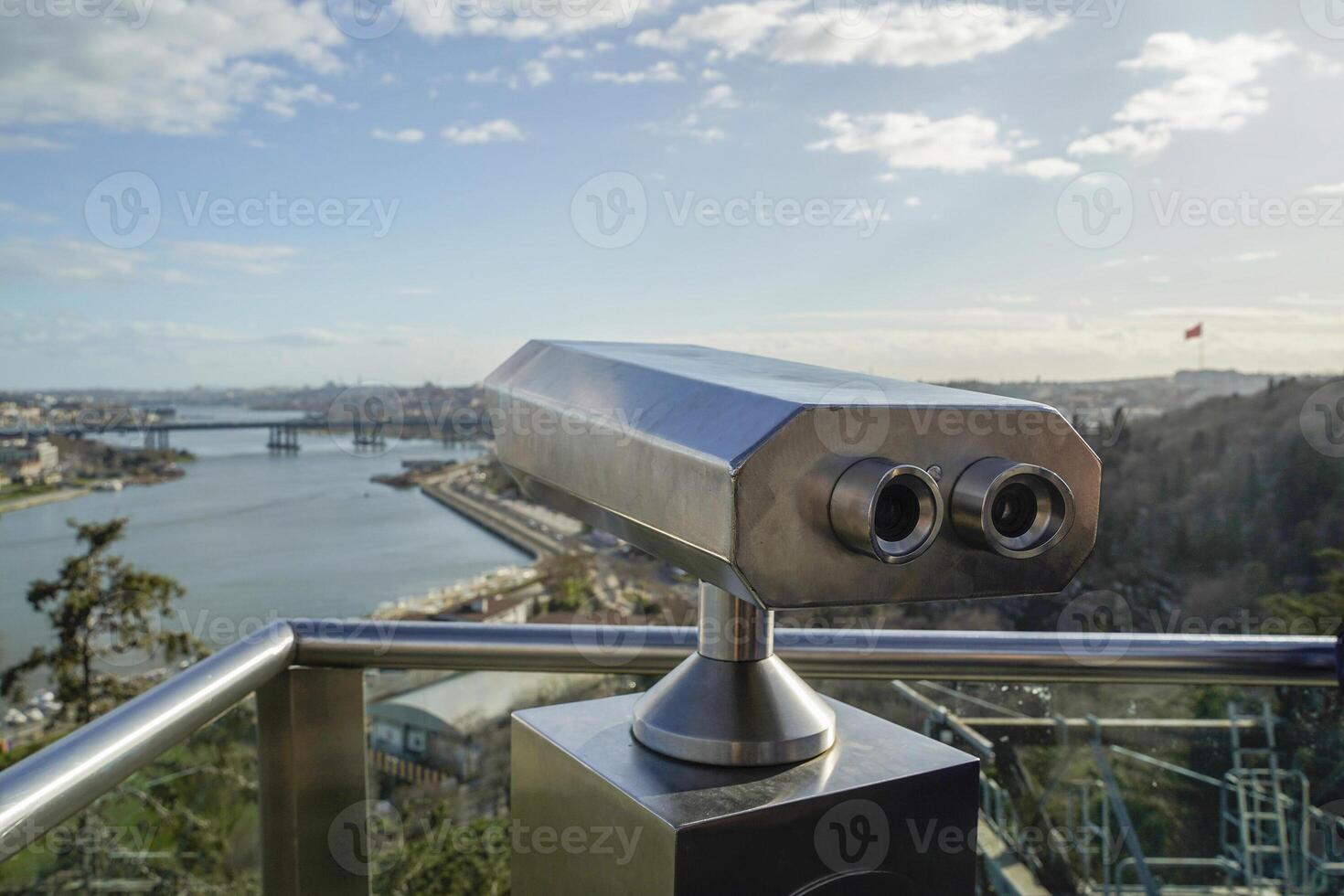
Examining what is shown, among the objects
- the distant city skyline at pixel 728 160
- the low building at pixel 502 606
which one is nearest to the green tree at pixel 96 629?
the distant city skyline at pixel 728 160

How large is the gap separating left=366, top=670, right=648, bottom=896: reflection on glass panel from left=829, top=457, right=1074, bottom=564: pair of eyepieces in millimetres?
964

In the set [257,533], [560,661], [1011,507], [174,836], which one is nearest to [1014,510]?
[1011,507]

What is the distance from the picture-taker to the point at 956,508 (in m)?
0.54

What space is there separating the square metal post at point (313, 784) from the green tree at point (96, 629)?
5950 mm

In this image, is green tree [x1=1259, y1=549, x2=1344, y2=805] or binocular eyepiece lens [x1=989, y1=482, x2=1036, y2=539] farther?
green tree [x1=1259, y1=549, x2=1344, y2=805]

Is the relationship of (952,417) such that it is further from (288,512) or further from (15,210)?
(15,210)

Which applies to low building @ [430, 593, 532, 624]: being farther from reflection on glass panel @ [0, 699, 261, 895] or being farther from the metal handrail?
the metal handrail

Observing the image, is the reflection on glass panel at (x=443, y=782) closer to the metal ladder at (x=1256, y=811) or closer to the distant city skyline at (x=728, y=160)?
the metal ladder at (x=1256, y=811)

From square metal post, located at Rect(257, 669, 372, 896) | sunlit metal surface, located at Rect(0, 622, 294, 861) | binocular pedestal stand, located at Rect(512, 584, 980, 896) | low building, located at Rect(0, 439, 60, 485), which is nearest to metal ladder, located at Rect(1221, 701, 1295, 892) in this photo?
binocular pedestal stand, located at Rect(512, 584, 980, 896)

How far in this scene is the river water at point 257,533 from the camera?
5.43 m

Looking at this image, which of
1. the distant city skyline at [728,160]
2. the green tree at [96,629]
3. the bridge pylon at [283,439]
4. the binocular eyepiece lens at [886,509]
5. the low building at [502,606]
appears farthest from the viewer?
the green tree at [96,629]

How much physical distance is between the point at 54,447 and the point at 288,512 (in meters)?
1.68

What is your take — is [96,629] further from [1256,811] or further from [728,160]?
[1256,811]

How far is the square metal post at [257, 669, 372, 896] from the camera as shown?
47.8 inches
